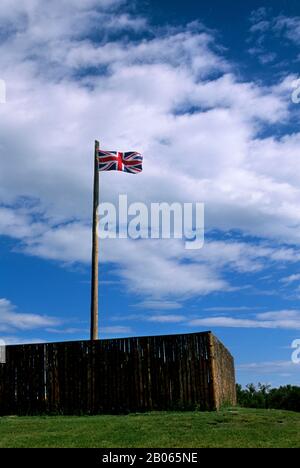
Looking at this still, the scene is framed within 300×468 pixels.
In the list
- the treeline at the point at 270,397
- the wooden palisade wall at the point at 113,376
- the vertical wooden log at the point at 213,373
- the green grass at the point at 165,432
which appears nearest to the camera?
the green grass at the point at 165,432

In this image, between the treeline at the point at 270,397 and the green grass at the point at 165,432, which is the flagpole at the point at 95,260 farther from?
the treeline at the point at 270,397

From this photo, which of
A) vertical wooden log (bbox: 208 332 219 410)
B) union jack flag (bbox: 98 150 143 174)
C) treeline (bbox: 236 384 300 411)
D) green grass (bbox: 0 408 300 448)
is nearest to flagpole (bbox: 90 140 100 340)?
union jack flag (bbox: 98 150 143 174)

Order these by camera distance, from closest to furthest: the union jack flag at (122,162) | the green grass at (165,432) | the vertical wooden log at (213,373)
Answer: the green grass at (165,432)
the vertical wooden log at (213,373)
the union jack flag at (122,162)

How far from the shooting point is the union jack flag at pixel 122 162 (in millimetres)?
21156

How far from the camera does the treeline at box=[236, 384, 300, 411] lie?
30.0 m

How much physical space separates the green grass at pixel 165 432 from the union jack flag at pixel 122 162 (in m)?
9.60

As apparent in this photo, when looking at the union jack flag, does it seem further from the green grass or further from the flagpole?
the green grass

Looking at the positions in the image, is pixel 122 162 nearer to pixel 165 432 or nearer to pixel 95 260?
pixel 95 260

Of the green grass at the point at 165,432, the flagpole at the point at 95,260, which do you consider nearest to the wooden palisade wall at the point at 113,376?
the flagpole at the point at 95,260

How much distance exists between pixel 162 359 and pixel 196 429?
554cm

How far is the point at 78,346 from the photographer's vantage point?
18.9 metres
